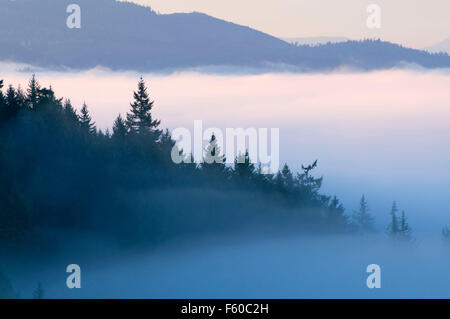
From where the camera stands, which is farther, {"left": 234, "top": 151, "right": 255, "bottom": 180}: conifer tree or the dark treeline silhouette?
{"left": 234, "top": 151, "right": 255, "bottom": 180}: conifer tree

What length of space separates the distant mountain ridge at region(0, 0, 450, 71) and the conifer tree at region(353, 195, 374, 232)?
548 inches

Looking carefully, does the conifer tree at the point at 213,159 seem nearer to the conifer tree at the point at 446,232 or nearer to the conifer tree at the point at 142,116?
the conifer tree at the point at 142,116

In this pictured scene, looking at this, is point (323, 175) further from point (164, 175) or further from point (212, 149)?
point (164, 175)

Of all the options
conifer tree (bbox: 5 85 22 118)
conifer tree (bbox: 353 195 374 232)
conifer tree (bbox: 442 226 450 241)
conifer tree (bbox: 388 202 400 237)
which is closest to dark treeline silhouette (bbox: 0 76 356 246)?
conifer tree (bbox: 5 85 22 118)

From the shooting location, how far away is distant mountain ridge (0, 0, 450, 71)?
180 ft

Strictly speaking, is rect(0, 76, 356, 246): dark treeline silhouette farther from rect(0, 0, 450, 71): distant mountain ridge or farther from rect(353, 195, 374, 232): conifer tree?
rect(353, 195, 374, 232): conifer tree

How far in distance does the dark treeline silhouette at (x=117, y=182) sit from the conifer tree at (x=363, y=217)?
12141 mm

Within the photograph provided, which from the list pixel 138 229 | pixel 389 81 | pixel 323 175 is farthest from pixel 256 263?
pixel 389 81

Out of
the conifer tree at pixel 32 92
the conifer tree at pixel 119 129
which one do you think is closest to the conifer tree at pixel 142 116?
the conifer tree at pixel 119 129

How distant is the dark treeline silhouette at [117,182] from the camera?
40500 mm

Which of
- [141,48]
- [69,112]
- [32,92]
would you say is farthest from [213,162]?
[141,48]

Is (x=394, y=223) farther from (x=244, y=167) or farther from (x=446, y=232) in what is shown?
(x=244, y=167)

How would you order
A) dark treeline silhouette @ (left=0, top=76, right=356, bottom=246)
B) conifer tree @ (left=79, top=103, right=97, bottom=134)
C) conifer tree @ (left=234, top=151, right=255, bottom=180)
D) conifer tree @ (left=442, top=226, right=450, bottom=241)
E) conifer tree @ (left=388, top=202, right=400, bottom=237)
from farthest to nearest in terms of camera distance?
conifer tree @ (left=442, top=226, right=450, bottom=241) < conifer tree @ (left=388, top=202, right=400, bottom=237) < conifer tree @ (left=234, top=151, right=255, bottom=180) < conifer tree @ (left=79, top=103, right=97, bottom=134) < dark treeline silhouette @ (left=0, top=76, right=356, bottom=246)

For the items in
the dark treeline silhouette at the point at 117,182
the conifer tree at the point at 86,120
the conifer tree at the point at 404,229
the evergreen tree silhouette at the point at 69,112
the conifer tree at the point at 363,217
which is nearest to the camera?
the dark treeline silhouette at the point at 117,182
